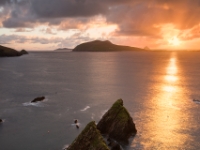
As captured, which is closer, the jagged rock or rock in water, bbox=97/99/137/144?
the jagged rock

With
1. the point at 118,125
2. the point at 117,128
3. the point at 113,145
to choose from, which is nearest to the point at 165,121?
the point at 118,125

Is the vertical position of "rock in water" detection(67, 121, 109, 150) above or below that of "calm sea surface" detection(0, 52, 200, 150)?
above

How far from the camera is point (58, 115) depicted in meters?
70.9

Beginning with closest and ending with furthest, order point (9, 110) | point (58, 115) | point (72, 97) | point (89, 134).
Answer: point (89, 134), point (58, 115), point (9, 110), point (72, 97)

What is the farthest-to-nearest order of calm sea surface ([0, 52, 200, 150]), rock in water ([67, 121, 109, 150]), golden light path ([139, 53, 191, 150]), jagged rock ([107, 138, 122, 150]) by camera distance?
calm sea surface ([0, 52, 200, 150]), golden light path ([139, 53, 191, 150]), jagged rock ([107, 138, 122, 150]), rock in water ([67, 121, 109, 150])

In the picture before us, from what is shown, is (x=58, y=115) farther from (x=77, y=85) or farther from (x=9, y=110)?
(x=77, y=85)

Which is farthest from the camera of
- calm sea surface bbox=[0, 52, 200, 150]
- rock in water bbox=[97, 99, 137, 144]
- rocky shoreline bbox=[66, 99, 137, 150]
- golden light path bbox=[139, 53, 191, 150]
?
rock in water bbox=[97, 99, 137, 144]

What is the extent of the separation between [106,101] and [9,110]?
111 feet

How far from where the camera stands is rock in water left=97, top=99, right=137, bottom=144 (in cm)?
5397

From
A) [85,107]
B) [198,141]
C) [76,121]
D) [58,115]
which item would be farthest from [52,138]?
[198,141]

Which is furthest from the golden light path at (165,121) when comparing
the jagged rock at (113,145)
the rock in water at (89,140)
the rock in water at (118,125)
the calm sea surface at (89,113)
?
the rock in water at (89,140)

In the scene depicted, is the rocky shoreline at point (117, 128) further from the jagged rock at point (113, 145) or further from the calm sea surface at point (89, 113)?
the calm sea surface at point (89, 113)

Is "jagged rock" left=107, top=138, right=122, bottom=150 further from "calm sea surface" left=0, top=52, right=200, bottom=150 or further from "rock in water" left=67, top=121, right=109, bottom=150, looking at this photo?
"rock in water" left=67, top=121, right=109, bottom=150

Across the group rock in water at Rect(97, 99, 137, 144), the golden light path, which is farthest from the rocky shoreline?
the golden light path
